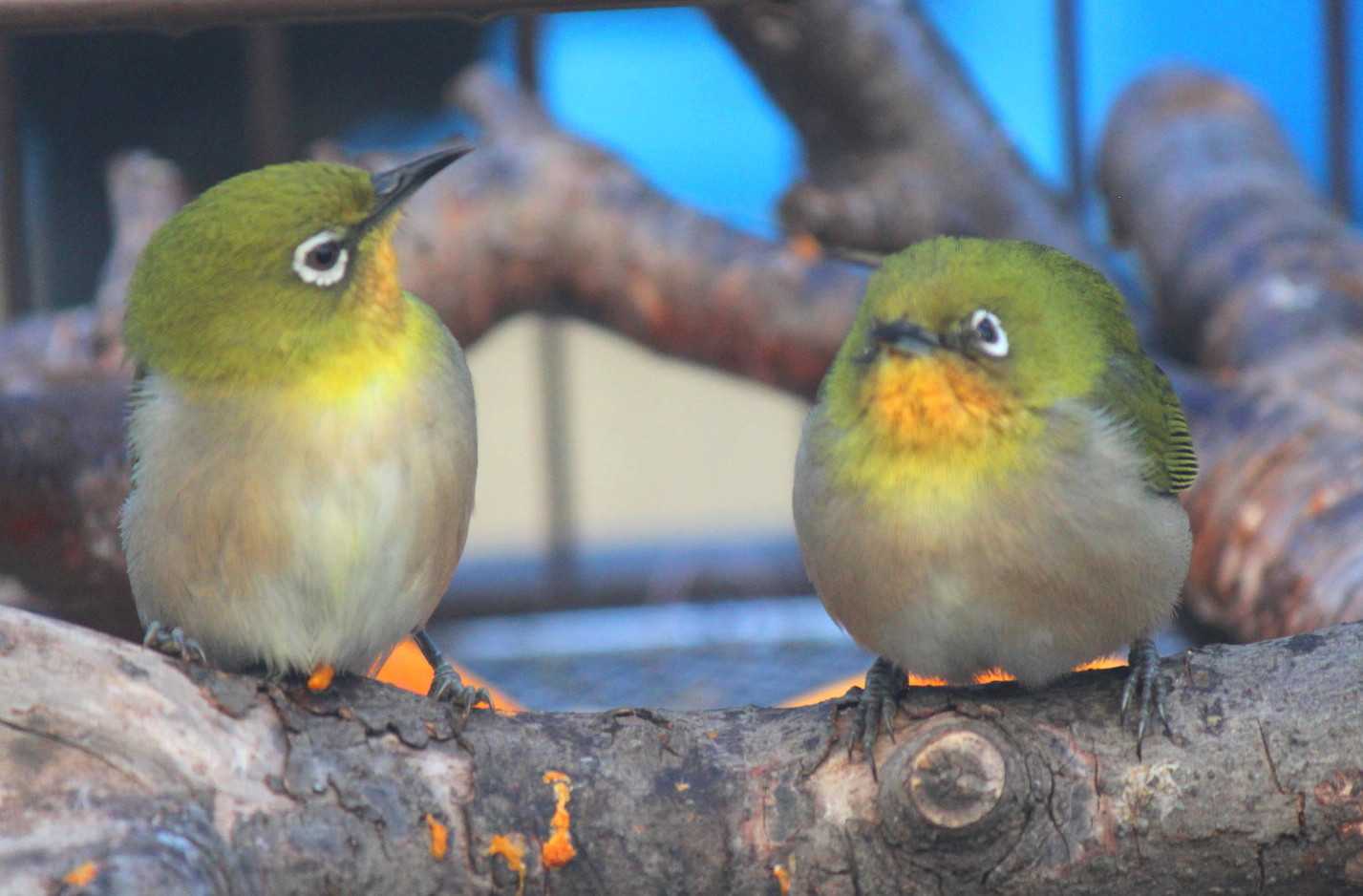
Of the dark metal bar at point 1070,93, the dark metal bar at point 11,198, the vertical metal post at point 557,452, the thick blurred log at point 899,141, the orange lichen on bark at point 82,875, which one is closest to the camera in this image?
the orange lichen on bark at point 82,875

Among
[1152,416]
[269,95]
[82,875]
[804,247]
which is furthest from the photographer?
[269,95]

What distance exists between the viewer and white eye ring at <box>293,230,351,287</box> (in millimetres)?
2285

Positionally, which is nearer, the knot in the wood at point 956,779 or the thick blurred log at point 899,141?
the knot in the wood at point 956,779

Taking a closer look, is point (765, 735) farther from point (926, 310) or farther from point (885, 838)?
point (926, 310)

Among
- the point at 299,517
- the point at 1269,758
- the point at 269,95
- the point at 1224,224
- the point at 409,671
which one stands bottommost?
the point at 409,671

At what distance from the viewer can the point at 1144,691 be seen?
234 centimetres

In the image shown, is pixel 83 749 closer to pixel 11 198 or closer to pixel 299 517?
pixel 299 517

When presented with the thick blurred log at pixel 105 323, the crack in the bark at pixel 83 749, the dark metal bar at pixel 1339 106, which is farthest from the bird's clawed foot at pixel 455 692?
the dark metal bar at pixel 1339 106

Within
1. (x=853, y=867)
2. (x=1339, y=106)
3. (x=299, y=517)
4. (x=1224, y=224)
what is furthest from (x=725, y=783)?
(x=1339, y=106)

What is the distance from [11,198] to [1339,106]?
15.0 feet

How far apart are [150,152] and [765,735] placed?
430cm

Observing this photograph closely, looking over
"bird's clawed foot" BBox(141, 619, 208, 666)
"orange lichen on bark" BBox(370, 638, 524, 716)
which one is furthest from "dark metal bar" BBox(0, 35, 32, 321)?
"bird's clawed foot" BBox(141, 619, 208, 666)

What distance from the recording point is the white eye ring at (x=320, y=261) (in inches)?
90.0

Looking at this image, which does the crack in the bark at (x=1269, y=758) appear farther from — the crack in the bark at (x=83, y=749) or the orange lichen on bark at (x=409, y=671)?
the orange lichen on bark at (x=409, y=671)
